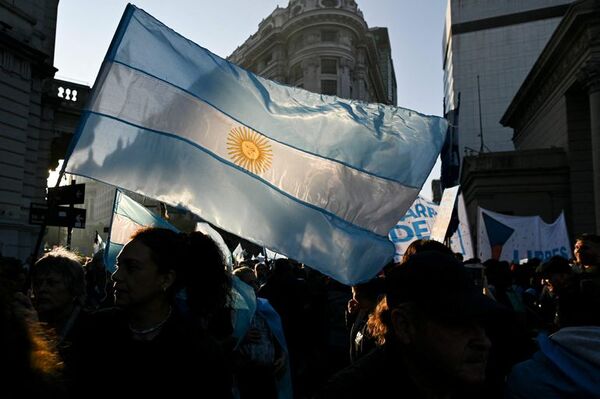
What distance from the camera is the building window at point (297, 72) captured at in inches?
2231

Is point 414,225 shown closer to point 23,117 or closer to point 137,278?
point 137,278

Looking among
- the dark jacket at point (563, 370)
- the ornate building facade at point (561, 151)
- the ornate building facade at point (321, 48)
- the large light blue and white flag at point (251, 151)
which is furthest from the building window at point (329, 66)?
the dark jacket at point (563, 370)

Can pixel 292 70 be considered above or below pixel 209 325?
above

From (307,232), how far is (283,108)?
3.27 feet

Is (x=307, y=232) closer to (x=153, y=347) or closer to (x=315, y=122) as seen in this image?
(x=315, y=122)

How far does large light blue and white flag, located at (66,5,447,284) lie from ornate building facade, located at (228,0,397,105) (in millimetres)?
50261

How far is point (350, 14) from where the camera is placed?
2175 inches

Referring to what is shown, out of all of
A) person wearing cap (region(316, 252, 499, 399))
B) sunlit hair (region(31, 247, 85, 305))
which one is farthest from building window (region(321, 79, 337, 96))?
person wearing cap (region(316, 252, 499, 399))

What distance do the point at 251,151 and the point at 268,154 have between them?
13 centimetres

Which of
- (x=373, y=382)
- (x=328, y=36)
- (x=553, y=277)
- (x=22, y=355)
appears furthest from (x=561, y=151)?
(x=328, y=36)

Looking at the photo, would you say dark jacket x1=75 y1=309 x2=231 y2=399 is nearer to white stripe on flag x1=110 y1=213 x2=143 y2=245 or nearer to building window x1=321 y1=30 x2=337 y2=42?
white stripe on flag x1=110 y1=213 x2=143 y2=245

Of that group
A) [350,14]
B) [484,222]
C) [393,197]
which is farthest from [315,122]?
[350,14]

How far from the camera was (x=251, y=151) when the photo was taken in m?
3.61

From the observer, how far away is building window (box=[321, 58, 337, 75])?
55.3 m
